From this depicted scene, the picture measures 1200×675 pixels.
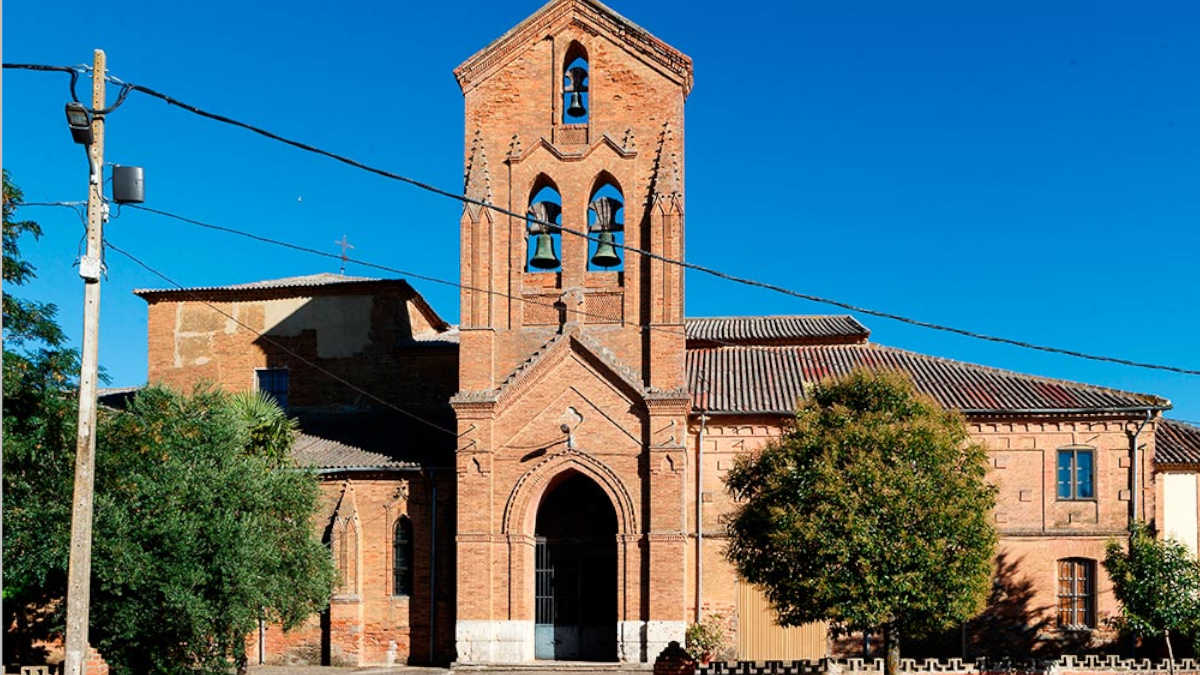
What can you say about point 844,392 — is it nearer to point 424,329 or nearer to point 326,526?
point 326,526

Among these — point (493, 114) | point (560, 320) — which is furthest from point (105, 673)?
point (493, 114)

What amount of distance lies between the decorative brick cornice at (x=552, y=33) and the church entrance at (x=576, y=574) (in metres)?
11.2

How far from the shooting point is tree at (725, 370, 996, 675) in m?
24.5

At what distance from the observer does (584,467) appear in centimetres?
3136

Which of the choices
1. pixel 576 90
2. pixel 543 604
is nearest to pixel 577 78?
pixel 576 90

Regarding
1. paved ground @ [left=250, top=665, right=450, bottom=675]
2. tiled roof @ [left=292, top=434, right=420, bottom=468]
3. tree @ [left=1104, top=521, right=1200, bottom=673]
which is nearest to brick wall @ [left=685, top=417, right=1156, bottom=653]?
tree @ [left=1104, top=521, right=1200, bottom=673]

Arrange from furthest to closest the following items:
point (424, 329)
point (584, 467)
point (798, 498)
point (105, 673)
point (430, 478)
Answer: point (424, 329) < point (430, 478) < point (584, 467) < point (798, 498) < point (105, 673)

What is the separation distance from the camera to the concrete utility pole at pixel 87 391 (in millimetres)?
15266

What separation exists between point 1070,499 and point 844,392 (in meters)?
10.6

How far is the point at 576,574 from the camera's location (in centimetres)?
3375

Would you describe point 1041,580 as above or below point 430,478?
below

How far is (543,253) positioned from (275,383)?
12876 mm

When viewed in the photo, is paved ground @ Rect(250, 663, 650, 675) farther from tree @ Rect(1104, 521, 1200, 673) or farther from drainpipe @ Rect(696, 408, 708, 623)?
tree @ Rect(1104, 521, 1200, 673)

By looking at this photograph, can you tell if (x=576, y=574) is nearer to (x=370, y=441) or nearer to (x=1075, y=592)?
(x=370, y=441)
